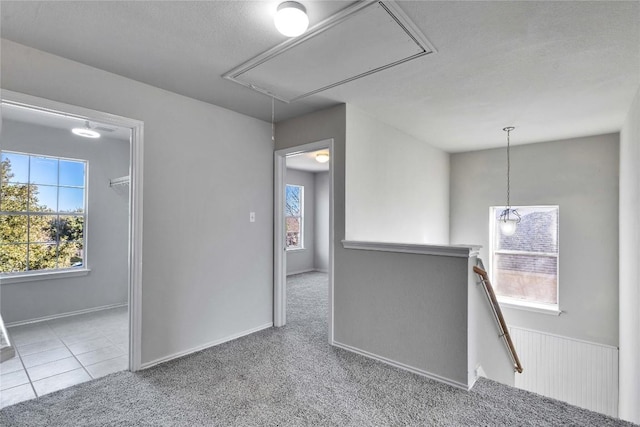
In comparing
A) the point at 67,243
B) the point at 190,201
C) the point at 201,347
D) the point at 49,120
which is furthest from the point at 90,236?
the point at 201,347

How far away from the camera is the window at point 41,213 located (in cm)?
382

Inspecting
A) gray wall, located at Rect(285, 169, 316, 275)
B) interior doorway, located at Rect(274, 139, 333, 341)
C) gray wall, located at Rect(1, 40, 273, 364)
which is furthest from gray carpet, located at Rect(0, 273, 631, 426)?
gray wall, located at Rect(285, 169, 316, 275)

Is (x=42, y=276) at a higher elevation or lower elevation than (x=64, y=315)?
higher

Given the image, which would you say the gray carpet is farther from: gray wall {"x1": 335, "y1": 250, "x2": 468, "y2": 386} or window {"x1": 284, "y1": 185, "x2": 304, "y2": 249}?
window {"x1": 284, "y1": 185, "x2": 304, "y2": 249}

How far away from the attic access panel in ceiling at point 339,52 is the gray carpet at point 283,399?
2361mm

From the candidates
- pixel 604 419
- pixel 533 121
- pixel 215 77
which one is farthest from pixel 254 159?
pixel 604 419

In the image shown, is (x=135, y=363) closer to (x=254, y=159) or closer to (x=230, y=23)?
(x=254, y=159)

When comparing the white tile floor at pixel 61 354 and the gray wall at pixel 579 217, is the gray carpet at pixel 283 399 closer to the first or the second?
the white tile floor at pixel 61 354

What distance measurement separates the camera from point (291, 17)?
1.62 meters

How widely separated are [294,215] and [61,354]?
16.2ft

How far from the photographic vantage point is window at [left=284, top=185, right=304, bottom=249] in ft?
23.9

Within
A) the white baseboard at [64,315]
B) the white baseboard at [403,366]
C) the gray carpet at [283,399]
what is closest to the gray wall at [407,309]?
the white baseboard at [403,366]

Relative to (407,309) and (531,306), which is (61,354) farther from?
→ (531,306)

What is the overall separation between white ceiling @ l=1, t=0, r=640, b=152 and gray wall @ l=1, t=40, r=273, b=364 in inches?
5.6
